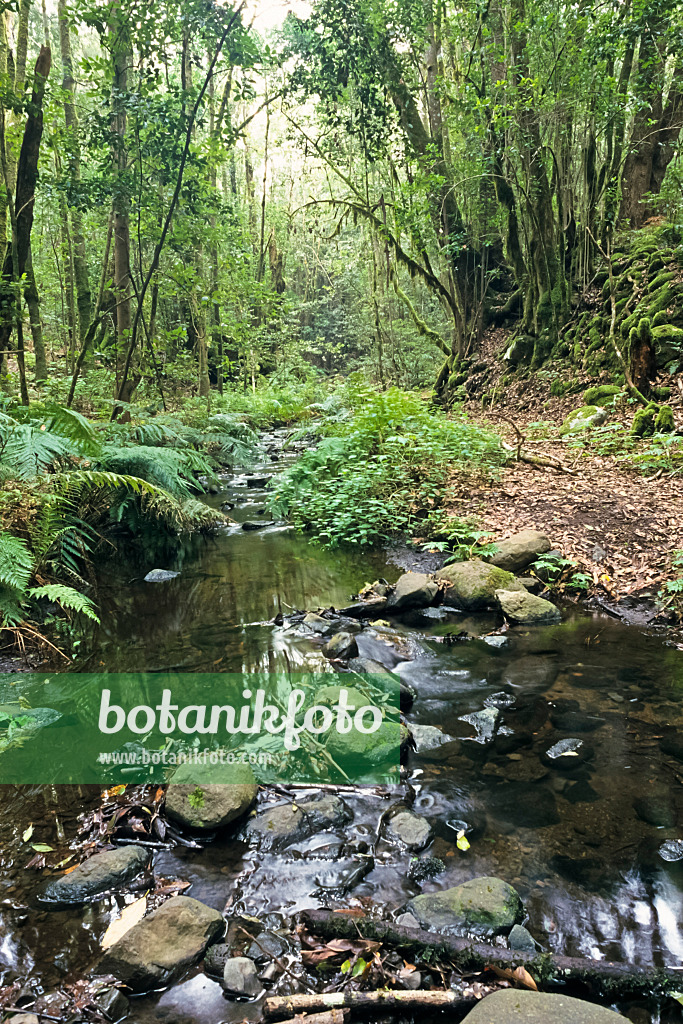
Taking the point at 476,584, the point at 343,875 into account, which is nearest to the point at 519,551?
the point at 476,584

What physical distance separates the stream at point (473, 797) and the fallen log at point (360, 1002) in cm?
11

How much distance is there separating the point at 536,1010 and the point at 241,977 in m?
0.87

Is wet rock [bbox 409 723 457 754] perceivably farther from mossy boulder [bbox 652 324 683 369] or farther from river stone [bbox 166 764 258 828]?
mossy boulder [bbox 652 324 683 369]

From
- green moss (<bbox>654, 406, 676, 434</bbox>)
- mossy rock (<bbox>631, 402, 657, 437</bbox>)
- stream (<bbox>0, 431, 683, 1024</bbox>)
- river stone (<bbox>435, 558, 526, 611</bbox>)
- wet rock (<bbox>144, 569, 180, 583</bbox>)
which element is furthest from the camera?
mossy rock (<bbox>631, 402, 657, 437</bbox>)

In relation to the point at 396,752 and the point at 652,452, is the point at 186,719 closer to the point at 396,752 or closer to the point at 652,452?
the point at 396,752

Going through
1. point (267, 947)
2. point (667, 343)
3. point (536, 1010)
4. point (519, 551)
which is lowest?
point (267, 947)

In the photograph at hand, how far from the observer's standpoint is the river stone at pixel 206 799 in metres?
2.42

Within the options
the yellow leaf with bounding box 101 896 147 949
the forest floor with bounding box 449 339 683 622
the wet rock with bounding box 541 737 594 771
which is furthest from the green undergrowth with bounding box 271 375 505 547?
the yellow leaf with bounding box 101 896 147 949

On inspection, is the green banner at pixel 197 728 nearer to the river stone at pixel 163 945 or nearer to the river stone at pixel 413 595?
the river stone at pixel 163 945

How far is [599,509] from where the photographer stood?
567 cm

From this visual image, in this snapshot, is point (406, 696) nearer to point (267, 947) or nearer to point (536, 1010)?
point (267, 947)

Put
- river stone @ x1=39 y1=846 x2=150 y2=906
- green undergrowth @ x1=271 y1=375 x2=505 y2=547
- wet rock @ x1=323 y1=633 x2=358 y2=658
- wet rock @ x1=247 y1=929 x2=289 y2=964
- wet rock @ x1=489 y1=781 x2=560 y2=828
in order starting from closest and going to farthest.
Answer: wet rock @ x1=247 y1=929 x2=289 y2=964
river stone @ x1=39 y1=846 x2=150 y2=906
wet rock @ x1=489 y1=781 x2=560 y2=828
wet rock @ x1=323 y1=633 x2=358 y2=658
green undergrowth @ x1=271 y1=375 x2=505 y2=547

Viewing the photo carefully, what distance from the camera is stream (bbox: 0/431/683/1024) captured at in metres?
1.95

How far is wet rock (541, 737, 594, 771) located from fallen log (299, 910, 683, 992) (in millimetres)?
1084
